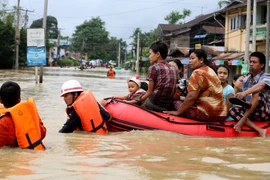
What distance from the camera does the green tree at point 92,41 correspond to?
99625 millimetres

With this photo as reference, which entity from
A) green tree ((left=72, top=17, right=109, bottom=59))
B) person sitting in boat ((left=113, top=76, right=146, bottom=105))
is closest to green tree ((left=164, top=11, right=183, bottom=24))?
green tree ((left=72, top=17, right=109, bottom=59))

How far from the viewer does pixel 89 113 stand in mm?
6027

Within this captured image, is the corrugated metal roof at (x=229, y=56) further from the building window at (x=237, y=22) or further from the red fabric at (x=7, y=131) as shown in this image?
the red fabric at (x=7, y=131)

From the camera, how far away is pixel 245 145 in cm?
564

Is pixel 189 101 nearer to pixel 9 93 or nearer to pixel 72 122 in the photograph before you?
pixel 72 122

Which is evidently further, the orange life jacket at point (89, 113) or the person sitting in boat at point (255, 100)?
the person sitting in boat at point (255, 100)

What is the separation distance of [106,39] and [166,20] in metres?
39.5

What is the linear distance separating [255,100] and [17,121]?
338cm

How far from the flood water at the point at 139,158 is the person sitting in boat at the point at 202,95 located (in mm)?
465

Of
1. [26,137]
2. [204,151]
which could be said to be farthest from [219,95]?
[26,137]

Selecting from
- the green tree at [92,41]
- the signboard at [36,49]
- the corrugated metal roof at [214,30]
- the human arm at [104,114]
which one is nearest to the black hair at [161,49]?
the human arm at [104,114]

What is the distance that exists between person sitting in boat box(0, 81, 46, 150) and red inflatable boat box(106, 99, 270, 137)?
2061mm

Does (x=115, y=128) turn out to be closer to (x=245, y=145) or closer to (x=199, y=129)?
(x=199, y=129)

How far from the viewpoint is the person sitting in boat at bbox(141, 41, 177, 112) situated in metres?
6.62
